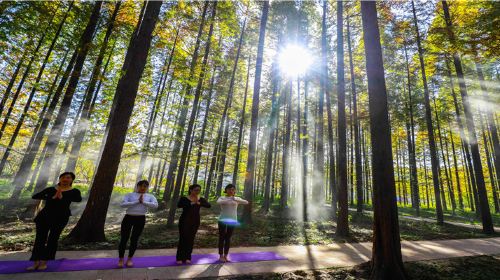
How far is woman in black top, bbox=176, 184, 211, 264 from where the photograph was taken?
5133 millimetres

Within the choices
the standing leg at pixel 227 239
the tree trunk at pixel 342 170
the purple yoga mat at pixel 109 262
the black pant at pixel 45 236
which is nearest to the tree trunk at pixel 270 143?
the tree trunk at pixel 342 170

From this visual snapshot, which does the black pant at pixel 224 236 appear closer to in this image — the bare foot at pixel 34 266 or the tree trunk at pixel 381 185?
the tree trunk at pixel 381 185

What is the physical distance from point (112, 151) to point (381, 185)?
7.36 meters

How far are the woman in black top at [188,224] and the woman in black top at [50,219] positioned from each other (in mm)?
2033

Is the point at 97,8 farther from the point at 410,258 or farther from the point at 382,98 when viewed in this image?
the point at 410,258

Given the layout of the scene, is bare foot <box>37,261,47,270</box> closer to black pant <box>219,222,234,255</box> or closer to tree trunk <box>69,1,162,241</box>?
tree trunk <box>69,1,162,241</box>

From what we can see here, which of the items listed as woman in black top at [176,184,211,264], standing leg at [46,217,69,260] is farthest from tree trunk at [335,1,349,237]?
standing leg at [46,217,69,260]

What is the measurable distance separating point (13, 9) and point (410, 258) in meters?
16.4

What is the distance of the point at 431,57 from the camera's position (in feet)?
44.7

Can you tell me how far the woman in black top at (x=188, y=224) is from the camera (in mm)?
5133

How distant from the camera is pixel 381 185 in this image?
4.86 m

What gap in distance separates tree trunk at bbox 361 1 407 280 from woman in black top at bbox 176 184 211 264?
12.6 ft

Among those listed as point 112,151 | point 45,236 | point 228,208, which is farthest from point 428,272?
point 112,151

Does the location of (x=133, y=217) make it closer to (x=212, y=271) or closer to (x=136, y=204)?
(x=136, y=204)
